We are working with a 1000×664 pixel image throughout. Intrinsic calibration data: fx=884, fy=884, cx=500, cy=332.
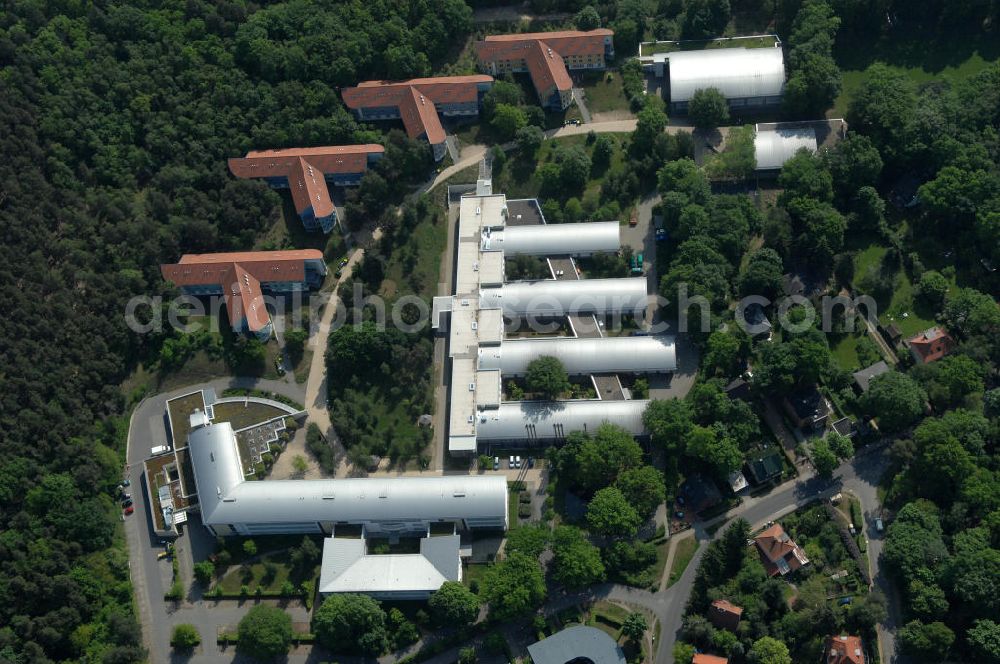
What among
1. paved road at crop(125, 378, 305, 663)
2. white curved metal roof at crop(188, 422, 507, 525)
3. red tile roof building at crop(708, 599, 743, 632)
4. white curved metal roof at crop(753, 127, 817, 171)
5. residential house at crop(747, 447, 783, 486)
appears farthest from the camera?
white curved metal roof at crop(753, 127, 817, 171)

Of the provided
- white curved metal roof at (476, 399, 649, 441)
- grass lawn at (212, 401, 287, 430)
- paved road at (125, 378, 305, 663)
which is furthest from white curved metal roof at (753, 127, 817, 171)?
grass lawn at (212, 401, 287, 430)

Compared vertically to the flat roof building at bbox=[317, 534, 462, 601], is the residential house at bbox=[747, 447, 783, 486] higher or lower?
higher

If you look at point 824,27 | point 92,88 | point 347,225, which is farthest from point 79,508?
point 824,27

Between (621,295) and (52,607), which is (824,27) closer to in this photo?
(621,295)

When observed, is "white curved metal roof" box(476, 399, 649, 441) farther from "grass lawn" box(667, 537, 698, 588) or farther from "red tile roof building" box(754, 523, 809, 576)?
"red tile roof building" box(754, 523, 809, 576)

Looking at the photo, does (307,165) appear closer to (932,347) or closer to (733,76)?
(733,76)

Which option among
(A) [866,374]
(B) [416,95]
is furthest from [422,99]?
(A) [866,374]
